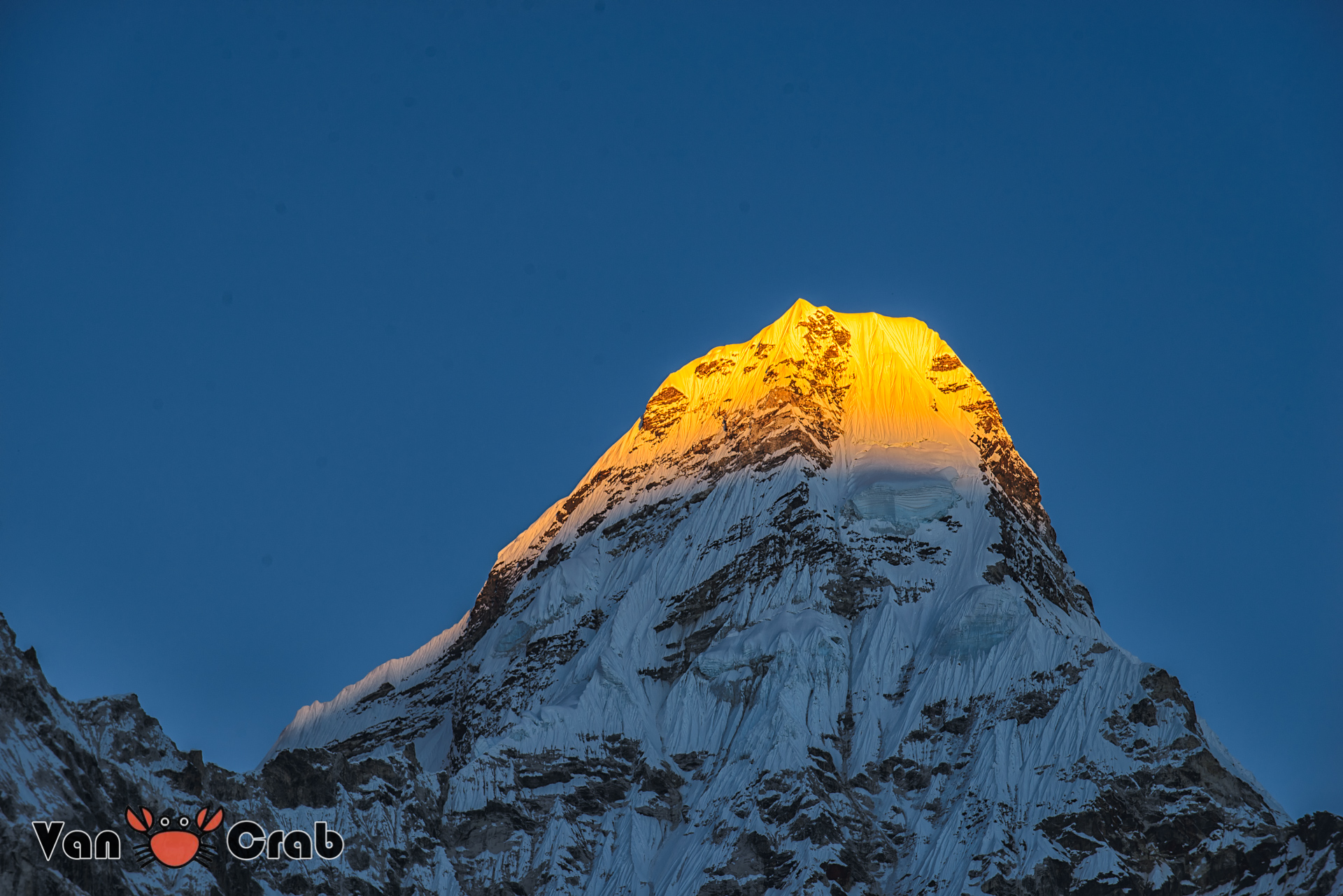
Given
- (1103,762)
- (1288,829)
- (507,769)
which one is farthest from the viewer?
(507,769)

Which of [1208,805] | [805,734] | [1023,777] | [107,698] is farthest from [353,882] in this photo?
[1208,805]

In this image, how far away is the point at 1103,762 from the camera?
595 ft

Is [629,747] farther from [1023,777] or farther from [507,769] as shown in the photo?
[1023,777]

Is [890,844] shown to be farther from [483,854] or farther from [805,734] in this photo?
[483,854]

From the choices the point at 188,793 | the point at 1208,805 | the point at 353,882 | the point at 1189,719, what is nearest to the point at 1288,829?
the point at 1208,805

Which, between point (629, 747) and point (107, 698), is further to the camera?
point (629, 747)

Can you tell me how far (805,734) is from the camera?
19475cm

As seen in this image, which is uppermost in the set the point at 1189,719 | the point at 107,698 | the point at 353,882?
the point at 1189,719

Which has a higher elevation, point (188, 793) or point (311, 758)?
point (311, 758)

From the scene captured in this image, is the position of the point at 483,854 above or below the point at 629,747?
below

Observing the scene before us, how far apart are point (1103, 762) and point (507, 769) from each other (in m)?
61.1

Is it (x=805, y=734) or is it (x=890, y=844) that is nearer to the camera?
(x=890, y=844)

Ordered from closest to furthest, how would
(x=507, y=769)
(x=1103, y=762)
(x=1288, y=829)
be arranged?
(x=1288, y=829) → (x=1103, y=762) → (x=507, y=769)

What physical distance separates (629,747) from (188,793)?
48919mm
